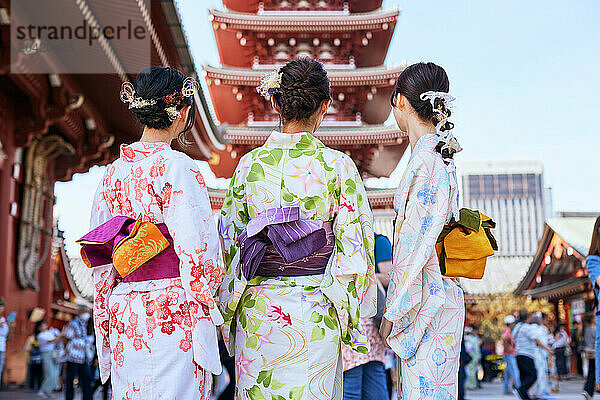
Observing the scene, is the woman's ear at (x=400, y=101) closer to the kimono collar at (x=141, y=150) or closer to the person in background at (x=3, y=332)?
the kimono collar at (x=141, y=150)

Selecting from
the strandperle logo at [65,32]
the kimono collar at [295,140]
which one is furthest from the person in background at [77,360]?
the kimono collar at [295,140]

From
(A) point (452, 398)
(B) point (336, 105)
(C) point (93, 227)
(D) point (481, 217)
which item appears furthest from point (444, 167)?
(B) point (336, 105)

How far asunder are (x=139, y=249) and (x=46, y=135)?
9.91 m

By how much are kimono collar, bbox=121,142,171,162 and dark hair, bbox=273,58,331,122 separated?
1.67 ft

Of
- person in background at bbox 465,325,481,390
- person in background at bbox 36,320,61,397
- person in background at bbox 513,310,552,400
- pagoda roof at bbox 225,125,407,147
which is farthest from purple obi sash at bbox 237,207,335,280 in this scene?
pagoda roof at bbox 225,125,407,147

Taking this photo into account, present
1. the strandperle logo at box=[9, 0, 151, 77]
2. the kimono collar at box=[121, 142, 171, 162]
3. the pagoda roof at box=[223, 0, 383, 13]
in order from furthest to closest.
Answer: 1. the pagoda roof at box=[223, 0, 383, 13]
2. the strandperle logo at box=[9, 0, 151, 77]
3. the kimono collar at box=[121, 142, 171, 162]

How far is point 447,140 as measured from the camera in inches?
106

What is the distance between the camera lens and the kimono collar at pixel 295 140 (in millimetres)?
2645

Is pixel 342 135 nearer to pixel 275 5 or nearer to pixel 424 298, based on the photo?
pixel 275 5

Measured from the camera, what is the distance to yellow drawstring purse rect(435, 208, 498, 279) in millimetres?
2631

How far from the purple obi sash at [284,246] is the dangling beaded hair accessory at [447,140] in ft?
1.87

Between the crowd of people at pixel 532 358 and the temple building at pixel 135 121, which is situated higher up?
the temple building at pixel 135 121

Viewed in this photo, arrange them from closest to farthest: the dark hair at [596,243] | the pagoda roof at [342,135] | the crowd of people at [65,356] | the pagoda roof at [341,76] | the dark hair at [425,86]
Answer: the dark hair at [425,86] → the dark hair at [596,243] → the crowd of people at [65,356] → the pagoda roof at [342,135] → the pagoda roof at [341,76]

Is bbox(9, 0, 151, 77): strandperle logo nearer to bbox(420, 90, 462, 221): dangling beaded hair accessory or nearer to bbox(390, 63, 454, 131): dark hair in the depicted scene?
bbox(390, 63, 454, 131): dark hair
